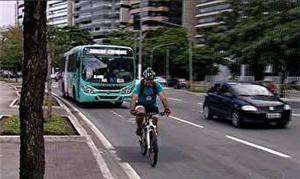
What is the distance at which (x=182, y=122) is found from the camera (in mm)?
18125

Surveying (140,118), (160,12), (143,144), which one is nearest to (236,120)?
(143,144)

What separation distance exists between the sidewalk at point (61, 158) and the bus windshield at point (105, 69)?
1147 cm

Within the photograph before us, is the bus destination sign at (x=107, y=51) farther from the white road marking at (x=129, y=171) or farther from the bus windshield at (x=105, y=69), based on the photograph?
the white road marking at (x=129, y=171)

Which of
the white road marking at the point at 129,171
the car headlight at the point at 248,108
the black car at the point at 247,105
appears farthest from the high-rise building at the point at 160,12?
the white road marking at the point at 129,171

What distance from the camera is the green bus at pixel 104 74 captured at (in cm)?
2361

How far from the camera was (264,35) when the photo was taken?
39.8m

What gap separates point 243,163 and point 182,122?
26.7 feet

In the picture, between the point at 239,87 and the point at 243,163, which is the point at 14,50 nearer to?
the point at 239,87

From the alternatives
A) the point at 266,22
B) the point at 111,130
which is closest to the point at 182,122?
the point at 111,130

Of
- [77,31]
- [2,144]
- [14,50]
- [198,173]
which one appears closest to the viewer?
[198,173]

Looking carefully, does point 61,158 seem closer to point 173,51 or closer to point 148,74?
point 148,74

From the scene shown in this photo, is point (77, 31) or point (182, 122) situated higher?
point (77, 31)

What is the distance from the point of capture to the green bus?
2361 centimetres

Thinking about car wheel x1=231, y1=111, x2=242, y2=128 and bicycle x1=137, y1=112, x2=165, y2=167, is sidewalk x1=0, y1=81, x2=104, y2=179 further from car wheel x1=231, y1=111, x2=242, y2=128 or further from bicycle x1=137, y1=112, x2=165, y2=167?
car wheel x1=231, y1=111, x2=242, y2=128
